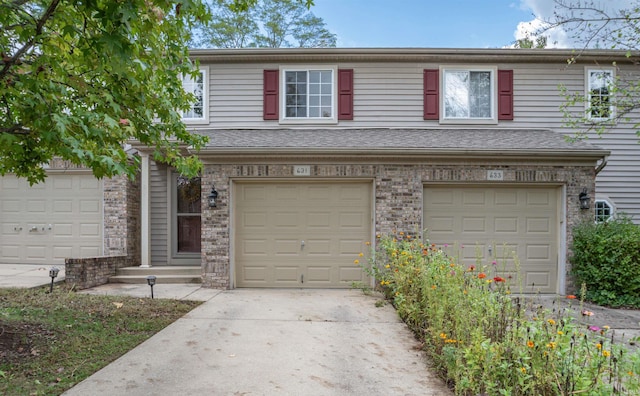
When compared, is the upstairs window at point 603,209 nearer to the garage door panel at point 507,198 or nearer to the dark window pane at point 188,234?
the garage door panel at point 507,198

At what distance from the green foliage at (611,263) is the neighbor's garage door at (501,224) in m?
0.62

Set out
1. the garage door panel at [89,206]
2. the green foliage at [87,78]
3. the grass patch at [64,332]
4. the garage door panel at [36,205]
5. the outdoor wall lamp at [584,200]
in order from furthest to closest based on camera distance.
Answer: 1. the garage door panel at [36,205]
2. the garage door panel at [89,206]
3. the outdoor wall lamp at [584,200]
4. the grass patch at [64,332]
5. the green foliage at [87,78]

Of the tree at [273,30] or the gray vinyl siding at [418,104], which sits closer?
the gray vinyl siding at [418,104]

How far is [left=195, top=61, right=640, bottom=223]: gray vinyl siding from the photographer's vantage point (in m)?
9.27

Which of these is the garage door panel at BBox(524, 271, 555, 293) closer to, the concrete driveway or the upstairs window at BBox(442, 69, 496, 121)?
the concrete driveway

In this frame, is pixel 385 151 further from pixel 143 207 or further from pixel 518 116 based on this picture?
pixel 143 207

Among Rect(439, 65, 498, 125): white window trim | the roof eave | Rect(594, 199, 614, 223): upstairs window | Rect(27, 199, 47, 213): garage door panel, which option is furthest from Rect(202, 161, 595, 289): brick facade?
Rect(27, 199, 47, 213): garage door panel

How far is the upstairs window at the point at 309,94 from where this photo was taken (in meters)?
9.43

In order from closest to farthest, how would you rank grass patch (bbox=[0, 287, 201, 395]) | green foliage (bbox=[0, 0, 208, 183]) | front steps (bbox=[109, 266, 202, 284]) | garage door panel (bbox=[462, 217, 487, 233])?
green foliage (bbox=[0, 0, 208, 183]) → grass patch (bbox=[0, 287, 201, 395]) → garage door panel (bbox=[462, 217, 487, 233]) → front steps (bbox=[109, 266, 202, 284])

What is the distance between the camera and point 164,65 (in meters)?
4.34

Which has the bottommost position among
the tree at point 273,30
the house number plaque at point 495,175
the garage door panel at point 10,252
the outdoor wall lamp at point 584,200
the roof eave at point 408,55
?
the garage door panel at point 10,252

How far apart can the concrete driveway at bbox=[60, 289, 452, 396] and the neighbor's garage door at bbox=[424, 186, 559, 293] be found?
8.51 feet

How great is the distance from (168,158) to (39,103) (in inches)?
81.4

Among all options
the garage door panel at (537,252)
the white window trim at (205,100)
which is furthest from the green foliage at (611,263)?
the white window trim at (205,100)
